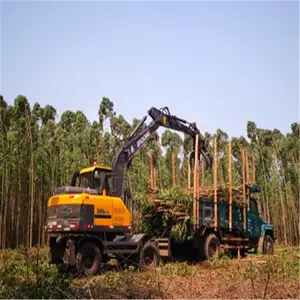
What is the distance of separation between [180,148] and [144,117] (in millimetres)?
23594

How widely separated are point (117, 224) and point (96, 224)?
74cm

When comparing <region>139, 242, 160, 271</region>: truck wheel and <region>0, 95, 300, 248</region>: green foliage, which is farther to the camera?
<region>0, 95, 300, 248</region>: green foliage

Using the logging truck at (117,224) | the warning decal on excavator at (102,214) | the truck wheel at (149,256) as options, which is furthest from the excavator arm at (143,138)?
the truck wheel at (149,256)

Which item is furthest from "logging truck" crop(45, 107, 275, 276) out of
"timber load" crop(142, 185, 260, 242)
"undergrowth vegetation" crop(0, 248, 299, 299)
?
"undergrowth vegetation" crop(0, 248, 299, 299)

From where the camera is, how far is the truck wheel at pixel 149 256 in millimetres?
11078

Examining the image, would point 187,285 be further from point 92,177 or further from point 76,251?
point 92,177

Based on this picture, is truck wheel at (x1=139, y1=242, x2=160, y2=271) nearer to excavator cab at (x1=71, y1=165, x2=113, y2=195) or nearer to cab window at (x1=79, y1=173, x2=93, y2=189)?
excavator cab at (x1=71, y1=165, x2=113, y2=195)

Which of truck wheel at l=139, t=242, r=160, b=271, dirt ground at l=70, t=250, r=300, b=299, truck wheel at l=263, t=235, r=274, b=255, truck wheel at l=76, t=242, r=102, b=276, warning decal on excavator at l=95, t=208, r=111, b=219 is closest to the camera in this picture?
dirt ground at l=70, t=250, r=300, b=299

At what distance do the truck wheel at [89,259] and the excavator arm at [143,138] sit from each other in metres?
1.74

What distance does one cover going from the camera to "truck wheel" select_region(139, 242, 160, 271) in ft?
36.3

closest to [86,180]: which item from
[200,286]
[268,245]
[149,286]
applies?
[149,286]

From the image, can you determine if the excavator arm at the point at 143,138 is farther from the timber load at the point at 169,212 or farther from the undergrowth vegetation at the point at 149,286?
the undergrowth vegetation at the point at 149,286

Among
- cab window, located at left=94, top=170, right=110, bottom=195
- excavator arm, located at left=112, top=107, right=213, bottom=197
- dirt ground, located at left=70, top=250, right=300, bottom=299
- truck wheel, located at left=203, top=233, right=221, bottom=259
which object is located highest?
excavator arm, located at left=112, top=107, right=213, bottom=197

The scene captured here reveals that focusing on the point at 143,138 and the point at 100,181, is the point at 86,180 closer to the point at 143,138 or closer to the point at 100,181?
the point at 100,181
